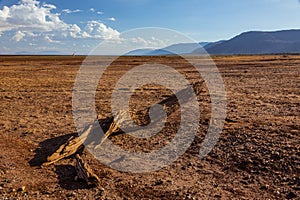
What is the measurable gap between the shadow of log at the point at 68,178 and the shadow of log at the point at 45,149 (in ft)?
2.00

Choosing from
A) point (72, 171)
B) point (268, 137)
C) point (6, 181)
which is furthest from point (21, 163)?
point (268, 137)

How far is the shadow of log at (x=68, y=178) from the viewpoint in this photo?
564 centimetres

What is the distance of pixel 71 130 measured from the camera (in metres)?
9.17

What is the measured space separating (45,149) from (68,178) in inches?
76.1

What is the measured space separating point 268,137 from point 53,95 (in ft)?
37.9

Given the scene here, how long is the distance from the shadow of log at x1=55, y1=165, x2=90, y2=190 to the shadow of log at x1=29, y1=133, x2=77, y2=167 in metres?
0.61

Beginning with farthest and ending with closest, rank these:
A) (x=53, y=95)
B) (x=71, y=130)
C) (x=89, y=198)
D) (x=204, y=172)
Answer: (x=53, y=95) → (x=71, y=130) → (x=204, y=172) → (x=89, y=198)

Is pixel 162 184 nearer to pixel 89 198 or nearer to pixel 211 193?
pixel 211 193

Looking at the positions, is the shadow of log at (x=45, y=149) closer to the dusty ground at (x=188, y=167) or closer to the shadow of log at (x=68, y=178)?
the dusty ground at (x=188, y=167)

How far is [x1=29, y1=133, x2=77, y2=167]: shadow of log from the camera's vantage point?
6882 mm

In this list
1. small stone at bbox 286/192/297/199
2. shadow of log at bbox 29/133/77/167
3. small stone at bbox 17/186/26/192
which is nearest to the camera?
small stone at bbox 286/192/297/199

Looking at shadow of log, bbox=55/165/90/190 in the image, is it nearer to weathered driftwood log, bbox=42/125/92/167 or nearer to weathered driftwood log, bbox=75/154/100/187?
weathered driftwood log, bbox=75/154/100/187

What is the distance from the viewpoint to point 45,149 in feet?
25.1

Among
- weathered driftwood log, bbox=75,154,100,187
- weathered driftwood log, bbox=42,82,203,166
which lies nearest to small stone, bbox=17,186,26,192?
weathered driftwood log, bbox=75,154,100,187
